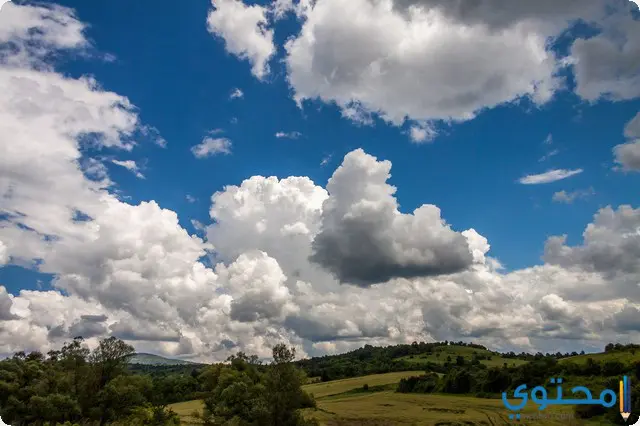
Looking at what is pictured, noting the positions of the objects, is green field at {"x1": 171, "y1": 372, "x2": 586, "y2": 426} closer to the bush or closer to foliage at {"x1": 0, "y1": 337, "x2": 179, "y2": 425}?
the bush

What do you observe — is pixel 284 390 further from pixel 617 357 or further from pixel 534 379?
pixel 617 357

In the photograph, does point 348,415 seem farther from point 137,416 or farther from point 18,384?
point 18,384

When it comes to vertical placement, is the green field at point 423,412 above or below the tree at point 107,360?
below

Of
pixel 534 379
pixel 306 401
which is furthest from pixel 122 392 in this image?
pixel 534 379

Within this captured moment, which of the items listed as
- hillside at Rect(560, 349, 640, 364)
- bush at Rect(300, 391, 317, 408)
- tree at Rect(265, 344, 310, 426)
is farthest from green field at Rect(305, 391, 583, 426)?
hillside at Rect(560, 349, 640, 364)

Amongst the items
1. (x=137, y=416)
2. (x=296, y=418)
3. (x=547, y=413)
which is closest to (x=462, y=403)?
(x=547, y=413)


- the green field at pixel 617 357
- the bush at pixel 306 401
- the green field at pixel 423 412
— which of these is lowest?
the green field at pixel 423 412

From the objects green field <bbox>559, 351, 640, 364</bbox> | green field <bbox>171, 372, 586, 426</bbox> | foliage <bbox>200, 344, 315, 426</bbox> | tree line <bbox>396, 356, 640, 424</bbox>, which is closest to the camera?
foliage <bbox>200, 344, 315, 426</bbox>

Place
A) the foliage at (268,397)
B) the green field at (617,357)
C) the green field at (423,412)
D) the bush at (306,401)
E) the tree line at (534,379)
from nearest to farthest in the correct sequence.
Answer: the foliage at (268,397)
the bush at (306,401)
the green field at (423,412)
the tree line at (534,379)
the green field at (617,357)

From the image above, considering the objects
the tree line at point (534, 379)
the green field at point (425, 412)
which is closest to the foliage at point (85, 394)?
the green field at point (425, 412)

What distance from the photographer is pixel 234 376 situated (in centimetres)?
9612

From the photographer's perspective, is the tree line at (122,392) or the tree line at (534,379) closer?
the tree line at (122,392)

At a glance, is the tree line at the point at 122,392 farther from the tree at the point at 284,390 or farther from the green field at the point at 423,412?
the green field at the point at 423,412

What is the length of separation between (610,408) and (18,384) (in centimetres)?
12298
